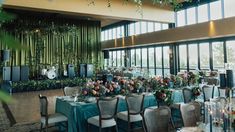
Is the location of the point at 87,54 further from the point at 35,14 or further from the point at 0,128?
the point at 0,128

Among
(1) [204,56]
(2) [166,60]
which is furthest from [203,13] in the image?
(2) [166,60]

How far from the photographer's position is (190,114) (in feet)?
10.9

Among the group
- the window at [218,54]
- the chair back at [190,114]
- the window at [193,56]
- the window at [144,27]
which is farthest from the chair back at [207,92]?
the window at [144,27]

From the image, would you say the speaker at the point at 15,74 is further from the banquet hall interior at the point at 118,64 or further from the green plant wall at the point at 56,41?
the green plant wall at the point at 56,41

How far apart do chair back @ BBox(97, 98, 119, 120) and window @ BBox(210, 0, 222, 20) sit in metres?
8.03

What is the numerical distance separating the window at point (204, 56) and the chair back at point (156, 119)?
8366 mm

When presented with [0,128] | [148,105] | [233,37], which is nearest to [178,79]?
[148,105]

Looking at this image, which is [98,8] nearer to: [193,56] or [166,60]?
[193,56]

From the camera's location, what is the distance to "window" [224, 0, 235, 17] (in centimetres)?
955

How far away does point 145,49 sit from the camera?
610 inches

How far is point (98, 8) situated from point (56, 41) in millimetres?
7094

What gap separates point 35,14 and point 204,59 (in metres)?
10.6

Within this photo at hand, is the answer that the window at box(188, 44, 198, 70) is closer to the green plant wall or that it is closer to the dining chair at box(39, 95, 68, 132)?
the green plant wall

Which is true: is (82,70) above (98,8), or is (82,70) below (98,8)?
below
